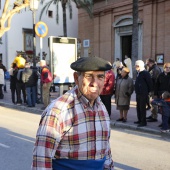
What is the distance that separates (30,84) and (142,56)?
13.3 meters

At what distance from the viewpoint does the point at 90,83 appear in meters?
1.87

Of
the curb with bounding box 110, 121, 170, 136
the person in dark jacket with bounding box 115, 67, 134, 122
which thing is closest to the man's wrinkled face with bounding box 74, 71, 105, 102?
the curb with bounding box 110, 121, 170, 136

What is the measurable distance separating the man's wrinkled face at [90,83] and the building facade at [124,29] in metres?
19.6

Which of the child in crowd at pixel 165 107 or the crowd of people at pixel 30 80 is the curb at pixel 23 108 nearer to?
the crowd of people at pixel 30 80

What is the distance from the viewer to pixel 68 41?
10609 mm

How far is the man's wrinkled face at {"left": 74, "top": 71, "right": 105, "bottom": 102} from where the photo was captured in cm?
187

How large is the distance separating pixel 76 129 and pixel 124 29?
23.2 m

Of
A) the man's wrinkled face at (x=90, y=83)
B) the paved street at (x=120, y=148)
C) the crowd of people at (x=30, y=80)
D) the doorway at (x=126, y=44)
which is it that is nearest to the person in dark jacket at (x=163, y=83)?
the paved street at (x=120, y=148)

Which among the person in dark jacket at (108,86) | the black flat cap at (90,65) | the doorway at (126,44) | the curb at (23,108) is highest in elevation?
the doorway at (126,44)

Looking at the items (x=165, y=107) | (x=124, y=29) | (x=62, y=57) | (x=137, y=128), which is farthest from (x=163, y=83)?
(x=124, y=29)

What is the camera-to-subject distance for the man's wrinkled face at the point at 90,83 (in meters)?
1.87

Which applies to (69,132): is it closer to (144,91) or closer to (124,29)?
(144,91)

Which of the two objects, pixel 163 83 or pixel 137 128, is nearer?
pixel 163 83

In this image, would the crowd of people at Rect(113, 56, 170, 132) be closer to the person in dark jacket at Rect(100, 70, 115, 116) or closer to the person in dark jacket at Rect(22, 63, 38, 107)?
the person in dark jacket at Rect(100, 70, 115, 116)
